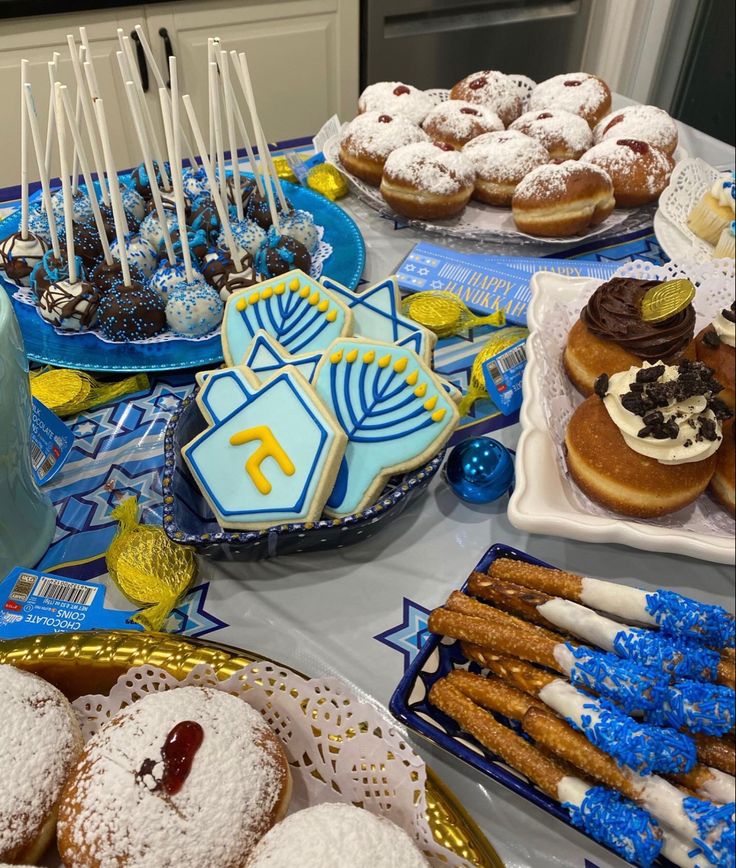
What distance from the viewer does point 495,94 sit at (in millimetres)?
1530

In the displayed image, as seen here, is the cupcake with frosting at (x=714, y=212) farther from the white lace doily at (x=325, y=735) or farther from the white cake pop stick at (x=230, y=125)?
the white lace doily at (x=325, y=735)

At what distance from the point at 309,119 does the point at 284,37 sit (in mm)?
303

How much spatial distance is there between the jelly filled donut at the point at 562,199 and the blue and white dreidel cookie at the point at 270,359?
1.96 ft

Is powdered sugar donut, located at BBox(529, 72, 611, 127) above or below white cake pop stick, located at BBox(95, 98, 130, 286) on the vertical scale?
below

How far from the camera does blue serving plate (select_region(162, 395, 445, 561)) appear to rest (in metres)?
0.65

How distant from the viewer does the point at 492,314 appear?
3.39 ft

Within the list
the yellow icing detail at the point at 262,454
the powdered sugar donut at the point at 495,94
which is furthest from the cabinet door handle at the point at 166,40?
the yellow icing detail at the point at 262,454

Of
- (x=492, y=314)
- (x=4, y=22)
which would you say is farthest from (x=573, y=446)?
(x=4, y=22)

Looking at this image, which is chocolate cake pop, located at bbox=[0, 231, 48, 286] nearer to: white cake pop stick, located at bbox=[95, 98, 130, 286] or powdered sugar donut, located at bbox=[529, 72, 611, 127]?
white cake pop stick, located at bbox=[95, 98, 130, 286]

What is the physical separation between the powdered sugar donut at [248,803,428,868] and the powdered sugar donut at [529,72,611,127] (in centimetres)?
151

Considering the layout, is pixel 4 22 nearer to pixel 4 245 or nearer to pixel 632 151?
pixel 4 245

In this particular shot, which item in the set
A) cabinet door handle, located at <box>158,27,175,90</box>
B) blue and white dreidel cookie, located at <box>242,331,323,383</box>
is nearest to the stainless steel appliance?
cabinet door handle, located at <box>158,27,175,90</box>

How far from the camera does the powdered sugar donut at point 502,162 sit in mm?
1257

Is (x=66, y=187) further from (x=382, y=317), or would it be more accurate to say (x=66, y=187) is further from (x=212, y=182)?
(x=382, y=317)
